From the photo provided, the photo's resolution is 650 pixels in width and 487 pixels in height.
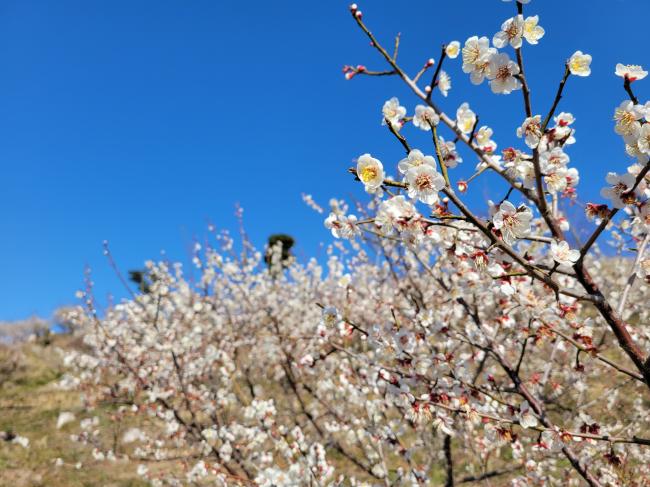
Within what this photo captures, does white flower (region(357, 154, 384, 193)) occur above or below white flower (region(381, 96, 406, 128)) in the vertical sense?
below

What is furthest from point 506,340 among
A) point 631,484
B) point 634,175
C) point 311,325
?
point 311,325

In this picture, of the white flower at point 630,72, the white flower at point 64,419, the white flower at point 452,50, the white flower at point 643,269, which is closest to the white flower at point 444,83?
the white flower at point 452,50

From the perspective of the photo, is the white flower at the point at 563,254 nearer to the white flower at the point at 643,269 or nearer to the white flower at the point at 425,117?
the white flower at the point at 643,269

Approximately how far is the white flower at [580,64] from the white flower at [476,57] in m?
0.29

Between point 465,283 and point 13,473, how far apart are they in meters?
10.7

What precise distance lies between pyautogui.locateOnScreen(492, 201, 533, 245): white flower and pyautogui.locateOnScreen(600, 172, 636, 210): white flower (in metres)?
0.27

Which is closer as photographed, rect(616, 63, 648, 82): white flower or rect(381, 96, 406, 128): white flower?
rect(616, 63, 648, 82): white flower

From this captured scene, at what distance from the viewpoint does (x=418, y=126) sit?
1.63 m

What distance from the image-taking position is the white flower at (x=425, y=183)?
1.42 meters

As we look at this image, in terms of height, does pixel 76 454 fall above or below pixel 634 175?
above

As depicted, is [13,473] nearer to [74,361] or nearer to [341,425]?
[74,361]

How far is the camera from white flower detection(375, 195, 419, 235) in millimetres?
1590

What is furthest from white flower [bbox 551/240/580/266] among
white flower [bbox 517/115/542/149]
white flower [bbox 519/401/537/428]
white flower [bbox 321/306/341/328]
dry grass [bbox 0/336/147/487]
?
dry grass [bbox 0/336/147/487]

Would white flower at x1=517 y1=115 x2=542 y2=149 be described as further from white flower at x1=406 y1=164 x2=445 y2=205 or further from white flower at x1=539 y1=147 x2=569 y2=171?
white flower at x1=406 y1=164 x2=445 y2=205
